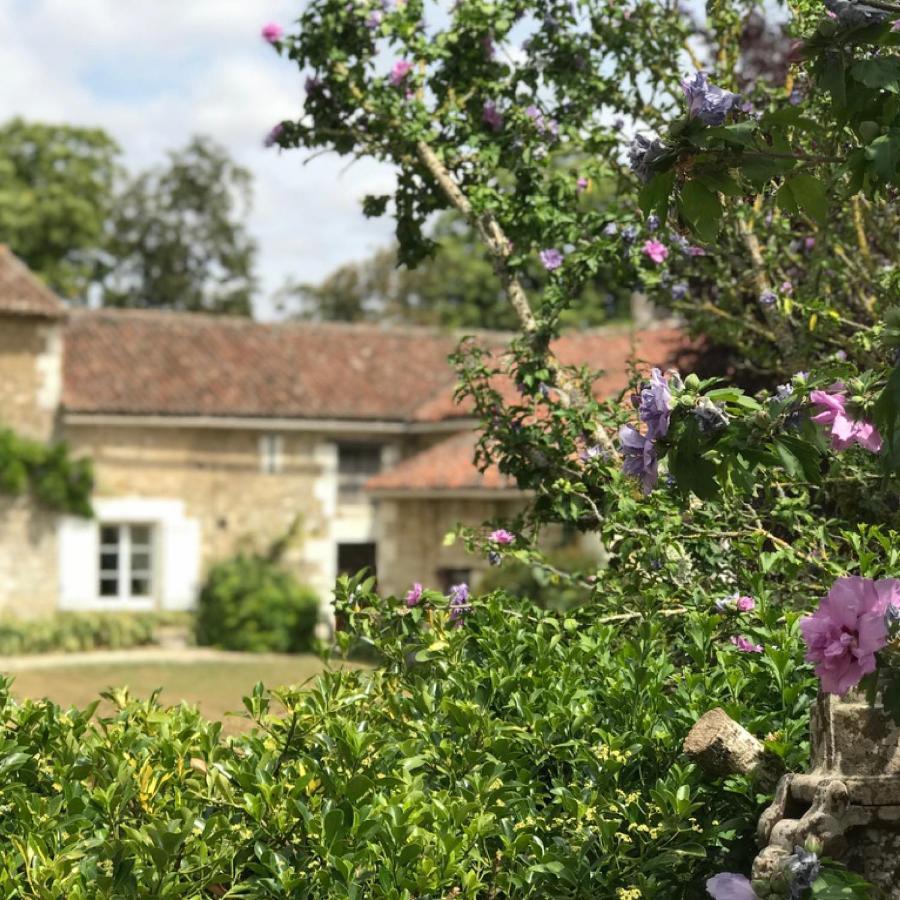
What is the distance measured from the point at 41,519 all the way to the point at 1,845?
18.2m

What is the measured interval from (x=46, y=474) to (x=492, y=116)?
15441 mm

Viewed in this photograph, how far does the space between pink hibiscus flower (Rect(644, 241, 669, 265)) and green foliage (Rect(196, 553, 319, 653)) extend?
15692mm

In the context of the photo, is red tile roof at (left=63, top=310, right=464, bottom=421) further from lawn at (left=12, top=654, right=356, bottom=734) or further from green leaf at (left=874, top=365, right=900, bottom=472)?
green leaf at (left=874, top=365, right=900, bottom=472)

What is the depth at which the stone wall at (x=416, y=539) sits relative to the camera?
68.2 ft

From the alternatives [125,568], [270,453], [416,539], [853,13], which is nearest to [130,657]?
[125,568]

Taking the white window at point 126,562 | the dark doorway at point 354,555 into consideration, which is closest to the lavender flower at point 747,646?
the white window at point 126,562

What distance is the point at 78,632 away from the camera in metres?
21.1

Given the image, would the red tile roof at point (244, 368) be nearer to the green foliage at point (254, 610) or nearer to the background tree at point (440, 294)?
the green foliage at point (254, 610)

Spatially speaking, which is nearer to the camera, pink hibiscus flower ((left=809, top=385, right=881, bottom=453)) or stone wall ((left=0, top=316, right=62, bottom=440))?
pink hibiscus flower ((left=809, top=385, right=881, bottom=453))

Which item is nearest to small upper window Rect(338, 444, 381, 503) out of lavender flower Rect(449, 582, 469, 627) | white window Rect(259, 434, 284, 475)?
white window Rect(259, 434, 284, 475)

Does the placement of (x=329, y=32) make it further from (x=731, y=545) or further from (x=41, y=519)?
(x=41, y=519)

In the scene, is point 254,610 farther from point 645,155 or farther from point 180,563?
point 645,155

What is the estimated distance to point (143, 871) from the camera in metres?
3.53

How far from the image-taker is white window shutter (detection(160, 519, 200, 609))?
73.0 ft
